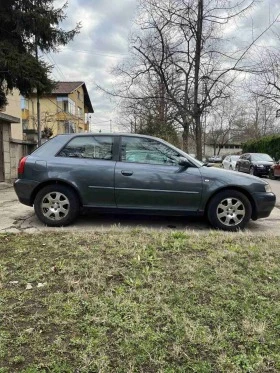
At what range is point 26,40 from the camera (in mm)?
11359

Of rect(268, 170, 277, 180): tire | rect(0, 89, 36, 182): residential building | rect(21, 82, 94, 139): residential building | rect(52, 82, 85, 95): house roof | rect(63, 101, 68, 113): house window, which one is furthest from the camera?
rect(63, 101, 68, 113): house window

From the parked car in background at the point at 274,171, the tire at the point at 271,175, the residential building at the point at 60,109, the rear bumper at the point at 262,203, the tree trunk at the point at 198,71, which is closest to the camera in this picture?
the rear bumper at the point at 262,203

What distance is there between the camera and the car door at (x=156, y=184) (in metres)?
5.34

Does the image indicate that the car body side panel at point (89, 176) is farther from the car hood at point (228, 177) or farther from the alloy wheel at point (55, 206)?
the car hood at point (228, 177)

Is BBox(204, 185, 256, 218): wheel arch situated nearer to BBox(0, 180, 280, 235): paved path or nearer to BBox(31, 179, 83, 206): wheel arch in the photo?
BBox(0, 180, 280, 235): paved path

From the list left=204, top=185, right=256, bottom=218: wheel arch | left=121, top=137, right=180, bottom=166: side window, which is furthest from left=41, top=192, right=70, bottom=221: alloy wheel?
left=204, top=185, right=256, bottom=218: wheel arch

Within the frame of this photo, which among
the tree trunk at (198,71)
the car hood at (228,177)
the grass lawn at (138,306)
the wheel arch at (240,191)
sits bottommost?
the grass lawn at (138,306)

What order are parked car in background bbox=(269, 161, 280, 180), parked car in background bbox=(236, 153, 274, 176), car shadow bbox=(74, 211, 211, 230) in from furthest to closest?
parked car in background bbox=(236, 153, 274, 176), parked car in background bbox=(269, 161, 280, 180), car shadow bbox=(74, 211, 211, 230)

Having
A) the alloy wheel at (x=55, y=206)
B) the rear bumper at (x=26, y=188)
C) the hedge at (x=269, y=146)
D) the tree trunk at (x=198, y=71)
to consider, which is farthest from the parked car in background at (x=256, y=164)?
the rear bumper at (x=26, y=188)

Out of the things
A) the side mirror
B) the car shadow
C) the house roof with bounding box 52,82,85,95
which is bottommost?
the car shadow

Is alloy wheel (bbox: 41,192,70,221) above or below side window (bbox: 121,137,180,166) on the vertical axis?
below

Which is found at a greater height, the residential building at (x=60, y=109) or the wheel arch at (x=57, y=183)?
the residential building at (x=60, y=109)

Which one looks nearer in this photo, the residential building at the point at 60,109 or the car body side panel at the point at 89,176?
the car body side panel at the point at 89,176

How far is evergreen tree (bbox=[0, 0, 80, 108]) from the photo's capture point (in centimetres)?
1037
